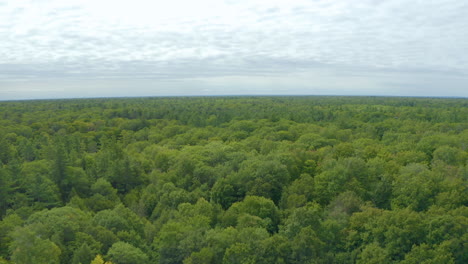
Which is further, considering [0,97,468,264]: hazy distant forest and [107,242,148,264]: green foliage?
[107,242,148,264]: green foliage

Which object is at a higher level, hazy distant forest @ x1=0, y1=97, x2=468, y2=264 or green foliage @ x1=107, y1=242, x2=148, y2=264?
hazy distant forest @ x1=0, y1=97, x2=468, y2=264

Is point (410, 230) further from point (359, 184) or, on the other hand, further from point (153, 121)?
point (153, 121)

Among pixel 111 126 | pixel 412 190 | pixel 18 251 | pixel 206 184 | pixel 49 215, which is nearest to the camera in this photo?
pixel 18 251

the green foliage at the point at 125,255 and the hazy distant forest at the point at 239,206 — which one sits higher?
Answer: the hazy distant forest at the point at 239,206

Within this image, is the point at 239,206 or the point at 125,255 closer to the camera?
the point at 125,255

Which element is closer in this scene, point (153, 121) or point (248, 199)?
point (248, 199)

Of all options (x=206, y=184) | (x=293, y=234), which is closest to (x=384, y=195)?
(x=293, y=234)

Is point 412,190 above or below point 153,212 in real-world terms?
above

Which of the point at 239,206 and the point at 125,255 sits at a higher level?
the point at 239,206

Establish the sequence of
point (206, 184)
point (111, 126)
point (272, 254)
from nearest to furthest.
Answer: point (272, 254), point (206, 184), point (111, 126)

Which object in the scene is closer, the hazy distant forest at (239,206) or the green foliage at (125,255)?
the hazy distant forest at (239,206)
